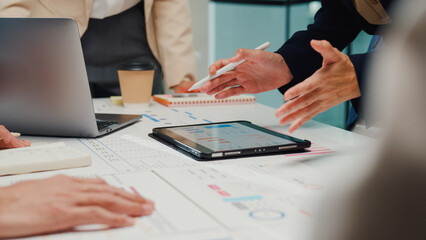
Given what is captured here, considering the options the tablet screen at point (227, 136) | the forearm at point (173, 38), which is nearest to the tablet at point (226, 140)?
Answer: the tablet screen at point (227, 136)

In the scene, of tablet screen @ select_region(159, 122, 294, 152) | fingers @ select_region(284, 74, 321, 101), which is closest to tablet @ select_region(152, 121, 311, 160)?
tablet screen @ select_region(159, 122, 294, 152)

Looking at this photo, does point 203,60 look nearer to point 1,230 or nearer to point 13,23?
point 13,23

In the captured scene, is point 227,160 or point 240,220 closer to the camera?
point 240,220

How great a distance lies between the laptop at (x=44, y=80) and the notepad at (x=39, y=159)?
19 cm

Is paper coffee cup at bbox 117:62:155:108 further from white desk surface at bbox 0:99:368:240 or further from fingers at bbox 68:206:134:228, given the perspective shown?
fingers at bbox 68:206:134:228

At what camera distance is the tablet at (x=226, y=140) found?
3.22 ft

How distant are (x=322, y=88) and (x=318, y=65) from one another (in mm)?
389

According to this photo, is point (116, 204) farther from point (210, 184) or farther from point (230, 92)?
point (230, 92)

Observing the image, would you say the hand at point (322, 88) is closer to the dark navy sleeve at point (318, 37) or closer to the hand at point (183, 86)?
the dark navy sleeve at point (318, 37)

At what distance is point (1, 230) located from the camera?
571 millimetres

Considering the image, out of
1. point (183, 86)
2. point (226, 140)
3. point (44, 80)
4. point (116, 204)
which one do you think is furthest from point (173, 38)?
point (116, 204)

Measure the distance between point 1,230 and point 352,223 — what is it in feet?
1.42

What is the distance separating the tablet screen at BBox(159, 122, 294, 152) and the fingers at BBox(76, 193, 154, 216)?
332 mm

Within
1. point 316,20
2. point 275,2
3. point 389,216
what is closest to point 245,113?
point 316,20
